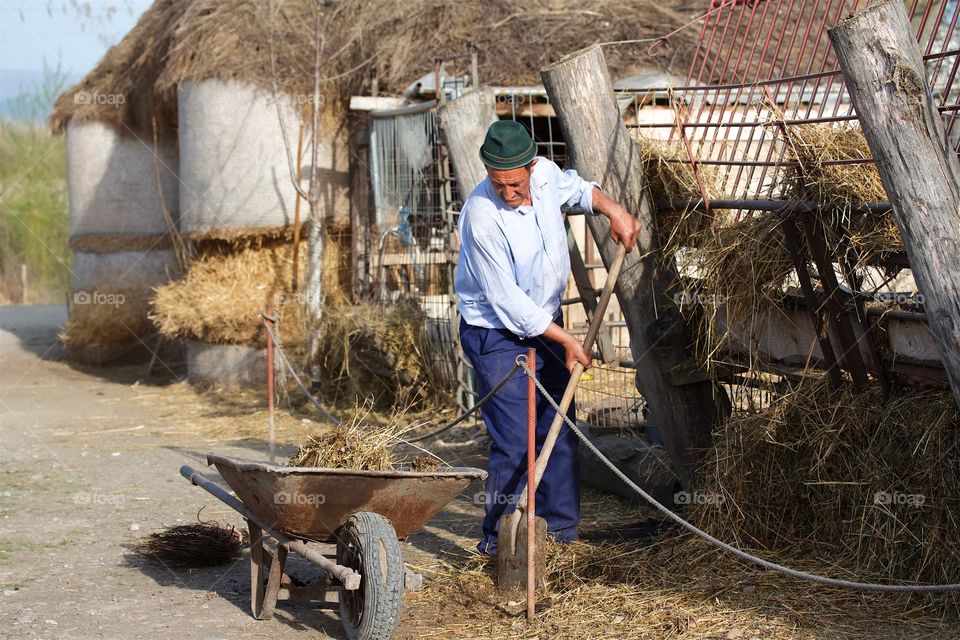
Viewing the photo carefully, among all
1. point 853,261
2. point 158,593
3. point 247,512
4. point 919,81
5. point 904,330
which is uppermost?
point 919,81

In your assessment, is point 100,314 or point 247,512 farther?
point 100,314

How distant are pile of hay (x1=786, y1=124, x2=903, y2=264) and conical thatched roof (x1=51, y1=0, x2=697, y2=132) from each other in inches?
242

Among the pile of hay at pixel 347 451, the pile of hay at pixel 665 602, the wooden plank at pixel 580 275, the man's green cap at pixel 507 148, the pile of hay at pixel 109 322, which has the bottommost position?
the pile of hay at pixel 665 602

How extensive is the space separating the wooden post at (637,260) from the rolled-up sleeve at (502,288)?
627 millimetres

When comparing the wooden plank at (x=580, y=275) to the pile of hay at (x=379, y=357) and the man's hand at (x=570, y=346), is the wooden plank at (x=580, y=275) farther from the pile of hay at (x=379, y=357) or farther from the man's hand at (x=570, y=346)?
the pile of hay at (x=379, y=357)

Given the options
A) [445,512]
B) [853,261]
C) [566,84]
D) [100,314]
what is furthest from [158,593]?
[100,314]

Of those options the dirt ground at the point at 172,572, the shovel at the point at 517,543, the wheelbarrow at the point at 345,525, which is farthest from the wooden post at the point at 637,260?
the wheelbarrow at the point at 345,525

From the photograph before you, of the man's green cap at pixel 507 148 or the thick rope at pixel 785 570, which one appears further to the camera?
the man's green cap at pixel 507 148

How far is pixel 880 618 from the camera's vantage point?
407cm

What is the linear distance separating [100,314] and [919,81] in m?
10.9

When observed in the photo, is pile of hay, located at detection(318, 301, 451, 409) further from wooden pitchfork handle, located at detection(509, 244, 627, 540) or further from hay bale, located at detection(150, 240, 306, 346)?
wooden pitchfork handle, located at detection(509, 244, 627, 540)

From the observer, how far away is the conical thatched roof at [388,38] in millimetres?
10406

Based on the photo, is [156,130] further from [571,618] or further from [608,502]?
[571,618]

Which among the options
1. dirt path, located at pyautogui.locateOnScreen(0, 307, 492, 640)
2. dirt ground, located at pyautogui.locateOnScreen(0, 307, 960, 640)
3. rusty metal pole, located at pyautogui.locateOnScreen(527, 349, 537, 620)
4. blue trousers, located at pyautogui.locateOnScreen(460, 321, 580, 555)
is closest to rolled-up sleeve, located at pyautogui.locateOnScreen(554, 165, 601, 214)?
blue trousers, located at pyautogui.locateOnScreen(460, 321, 580, 555)
